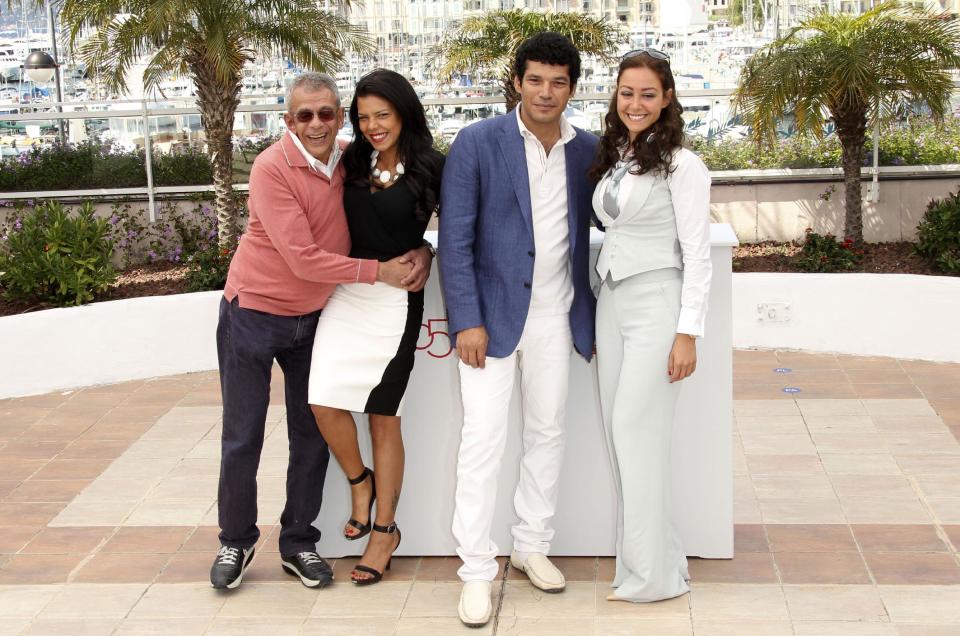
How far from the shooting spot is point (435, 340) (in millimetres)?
4371

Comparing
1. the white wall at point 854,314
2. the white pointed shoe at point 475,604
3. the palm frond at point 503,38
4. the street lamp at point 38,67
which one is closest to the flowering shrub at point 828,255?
the white wall at point 854,314

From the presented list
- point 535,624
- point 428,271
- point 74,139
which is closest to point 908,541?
point 535,624

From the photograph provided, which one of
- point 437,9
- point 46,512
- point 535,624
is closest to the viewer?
point 535,624

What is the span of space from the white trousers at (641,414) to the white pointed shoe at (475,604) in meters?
0.46

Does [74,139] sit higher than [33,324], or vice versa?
[74,139]

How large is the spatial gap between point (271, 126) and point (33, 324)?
2909 millimetres

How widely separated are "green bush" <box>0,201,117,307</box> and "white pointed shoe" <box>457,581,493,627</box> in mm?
4606

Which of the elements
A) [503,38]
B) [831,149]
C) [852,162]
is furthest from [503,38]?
[852,162]

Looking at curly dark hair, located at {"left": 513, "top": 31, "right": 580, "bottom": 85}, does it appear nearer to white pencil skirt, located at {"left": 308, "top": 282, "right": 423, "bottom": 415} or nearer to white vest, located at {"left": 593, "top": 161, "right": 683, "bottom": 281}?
white vest, located at {"left": 593, "top": 161, "right": 683, "bottom": 281}

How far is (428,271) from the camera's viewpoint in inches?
163

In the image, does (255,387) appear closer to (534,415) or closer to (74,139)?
(534,415)

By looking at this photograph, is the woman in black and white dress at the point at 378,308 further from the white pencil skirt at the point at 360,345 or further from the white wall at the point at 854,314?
the white wall at the point at 854,314

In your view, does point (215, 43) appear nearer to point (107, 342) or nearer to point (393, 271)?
point (107, 342)

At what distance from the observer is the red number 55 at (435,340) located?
4.35 m
